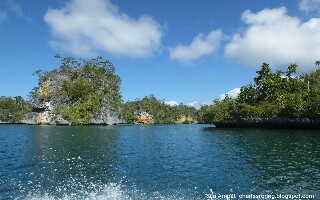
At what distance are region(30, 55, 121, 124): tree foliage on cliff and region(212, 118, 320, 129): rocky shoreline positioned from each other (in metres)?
65.4

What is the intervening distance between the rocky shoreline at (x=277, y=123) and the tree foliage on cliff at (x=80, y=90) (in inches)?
2574

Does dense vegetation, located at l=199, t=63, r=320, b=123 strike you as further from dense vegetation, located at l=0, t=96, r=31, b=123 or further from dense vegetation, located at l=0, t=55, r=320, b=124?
dense vegetation, located at l=0, t=96, r=31, b=123

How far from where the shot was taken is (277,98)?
104125 millimetres

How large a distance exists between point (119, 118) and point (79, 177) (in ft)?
462

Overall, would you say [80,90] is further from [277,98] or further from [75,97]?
[277,98]

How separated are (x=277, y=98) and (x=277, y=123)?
905 centimetres

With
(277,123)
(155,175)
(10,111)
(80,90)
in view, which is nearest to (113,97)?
(80,90)

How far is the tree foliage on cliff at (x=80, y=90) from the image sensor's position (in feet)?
488

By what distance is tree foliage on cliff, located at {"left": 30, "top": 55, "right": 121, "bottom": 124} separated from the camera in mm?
148750

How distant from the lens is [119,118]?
164500mm

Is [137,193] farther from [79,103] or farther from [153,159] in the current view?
[79,103]

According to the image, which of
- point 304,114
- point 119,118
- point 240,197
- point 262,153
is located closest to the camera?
point 240,197

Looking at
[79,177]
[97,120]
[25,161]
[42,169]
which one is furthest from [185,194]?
[97,120]

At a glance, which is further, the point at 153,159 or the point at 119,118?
the point at 119,118
